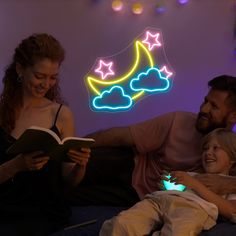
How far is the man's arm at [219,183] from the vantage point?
208cm

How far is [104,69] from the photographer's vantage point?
134 inches

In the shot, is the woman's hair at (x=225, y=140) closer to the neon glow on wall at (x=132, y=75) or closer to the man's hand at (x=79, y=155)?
the man's hand at (x=79, y=155)

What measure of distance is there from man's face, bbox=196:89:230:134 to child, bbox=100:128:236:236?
0.28 meters

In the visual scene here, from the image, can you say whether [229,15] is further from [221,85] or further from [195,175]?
[195,175]

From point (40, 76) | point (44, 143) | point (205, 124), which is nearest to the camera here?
point (44, 143)

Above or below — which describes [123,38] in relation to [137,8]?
below

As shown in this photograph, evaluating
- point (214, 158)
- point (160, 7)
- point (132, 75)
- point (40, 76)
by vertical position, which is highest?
point (160, 7)

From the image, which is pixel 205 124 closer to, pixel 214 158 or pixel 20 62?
pixel 214 158

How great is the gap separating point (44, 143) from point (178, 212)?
65 cm

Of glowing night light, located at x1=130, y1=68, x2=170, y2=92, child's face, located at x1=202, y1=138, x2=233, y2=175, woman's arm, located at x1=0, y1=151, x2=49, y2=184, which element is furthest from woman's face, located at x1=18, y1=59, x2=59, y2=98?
glowing night light, located at x1=130, y1=68, x2=170, y2=92

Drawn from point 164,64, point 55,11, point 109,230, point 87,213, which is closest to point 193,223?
point 109,230

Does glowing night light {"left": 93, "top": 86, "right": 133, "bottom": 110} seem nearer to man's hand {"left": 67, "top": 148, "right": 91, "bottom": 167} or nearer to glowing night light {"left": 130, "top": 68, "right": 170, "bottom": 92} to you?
glowing night light {"left": 130, "top": 68, "right": 170, "bottom": 92}

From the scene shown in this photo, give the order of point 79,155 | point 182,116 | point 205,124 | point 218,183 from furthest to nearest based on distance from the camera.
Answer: point 182,116 < point 205,124 < point 218,183 < point 79,155

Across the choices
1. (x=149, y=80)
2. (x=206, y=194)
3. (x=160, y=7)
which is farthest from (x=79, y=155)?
(x=160, y=7)
